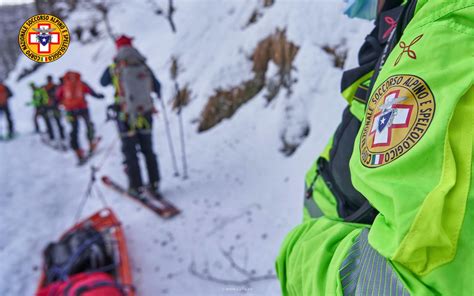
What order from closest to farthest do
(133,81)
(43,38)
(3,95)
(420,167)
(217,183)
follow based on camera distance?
(420,167), (43,38), (133,81), (217,183), (3,95)

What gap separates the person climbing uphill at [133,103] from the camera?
4.36 m

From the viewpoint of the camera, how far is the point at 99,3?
13445 millimetres

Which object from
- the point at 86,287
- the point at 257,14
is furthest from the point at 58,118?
the point at 86,287

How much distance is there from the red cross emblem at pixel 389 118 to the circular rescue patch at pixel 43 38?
2.37 m

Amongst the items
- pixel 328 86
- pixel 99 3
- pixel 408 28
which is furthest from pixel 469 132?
pixel 99 3

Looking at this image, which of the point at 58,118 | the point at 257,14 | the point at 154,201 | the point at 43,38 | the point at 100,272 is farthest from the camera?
the point at 58,118

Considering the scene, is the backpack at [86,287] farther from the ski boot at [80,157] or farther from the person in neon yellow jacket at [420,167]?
the ski boot at [80,157]

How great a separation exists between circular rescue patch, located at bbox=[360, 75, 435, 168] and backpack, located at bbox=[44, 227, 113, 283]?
9.98 ft

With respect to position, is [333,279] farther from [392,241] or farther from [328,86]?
[328,86]

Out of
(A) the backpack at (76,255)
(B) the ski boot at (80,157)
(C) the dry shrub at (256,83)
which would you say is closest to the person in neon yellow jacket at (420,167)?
(A) the backpack at (76,255)

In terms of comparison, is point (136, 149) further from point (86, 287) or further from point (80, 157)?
point (80, 157)

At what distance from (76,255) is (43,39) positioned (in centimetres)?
198

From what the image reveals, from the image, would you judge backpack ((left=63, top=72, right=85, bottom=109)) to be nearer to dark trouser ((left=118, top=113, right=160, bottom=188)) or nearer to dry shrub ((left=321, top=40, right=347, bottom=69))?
dark trouser ((left=118, top=113, right=160, bottom=188))

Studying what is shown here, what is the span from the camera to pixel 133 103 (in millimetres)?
4488
